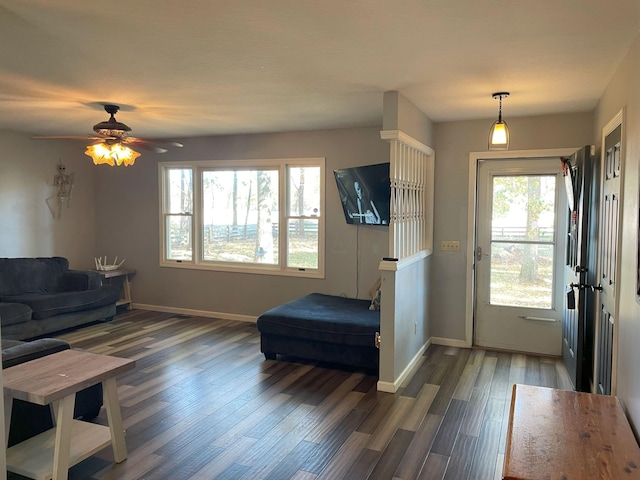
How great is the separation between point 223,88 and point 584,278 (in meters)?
3.04

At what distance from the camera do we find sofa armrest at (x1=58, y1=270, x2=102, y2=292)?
A: 588cm

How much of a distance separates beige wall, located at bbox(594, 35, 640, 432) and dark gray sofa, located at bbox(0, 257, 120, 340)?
519cm

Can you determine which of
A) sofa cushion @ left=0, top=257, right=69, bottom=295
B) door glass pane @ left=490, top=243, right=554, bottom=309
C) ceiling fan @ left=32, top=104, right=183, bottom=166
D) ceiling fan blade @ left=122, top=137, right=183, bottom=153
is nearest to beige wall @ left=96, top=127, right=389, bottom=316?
sofa cushion @ left=0, top=257, right=69, bottom=295

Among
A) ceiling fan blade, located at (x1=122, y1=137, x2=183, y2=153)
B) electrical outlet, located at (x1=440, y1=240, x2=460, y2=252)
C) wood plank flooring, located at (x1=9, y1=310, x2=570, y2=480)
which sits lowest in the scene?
wood plank flooring, located at (x1=9, y1=310, x2=570, y2=480)

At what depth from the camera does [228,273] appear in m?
6.23

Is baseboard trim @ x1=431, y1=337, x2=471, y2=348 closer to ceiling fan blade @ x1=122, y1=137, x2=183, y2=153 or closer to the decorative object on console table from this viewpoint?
ceiling fan blade @ x1=122, y1=137, x2=183, y2=153

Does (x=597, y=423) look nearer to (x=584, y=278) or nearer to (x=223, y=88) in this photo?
(x=584, y=278)

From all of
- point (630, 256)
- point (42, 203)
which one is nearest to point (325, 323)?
point (630, 256)

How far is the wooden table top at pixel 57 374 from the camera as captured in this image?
2.26 metres

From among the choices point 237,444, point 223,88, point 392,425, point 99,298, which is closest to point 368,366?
point 392,425

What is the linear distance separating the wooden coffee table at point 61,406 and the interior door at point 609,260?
2.84 meters

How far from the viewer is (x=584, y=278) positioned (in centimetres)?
351

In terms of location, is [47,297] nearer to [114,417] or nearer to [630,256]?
[114,417]

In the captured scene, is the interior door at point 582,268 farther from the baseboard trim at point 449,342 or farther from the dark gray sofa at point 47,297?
the dark gray sofa at point 47,297
